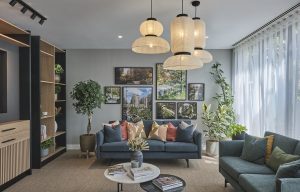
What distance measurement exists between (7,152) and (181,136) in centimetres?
336

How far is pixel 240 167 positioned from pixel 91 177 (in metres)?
2.66

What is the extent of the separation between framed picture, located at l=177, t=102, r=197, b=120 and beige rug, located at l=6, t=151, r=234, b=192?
1345mm

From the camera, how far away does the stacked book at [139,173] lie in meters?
3.08

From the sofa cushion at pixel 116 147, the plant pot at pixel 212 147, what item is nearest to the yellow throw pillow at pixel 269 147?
the plant pot at pixel 212 147

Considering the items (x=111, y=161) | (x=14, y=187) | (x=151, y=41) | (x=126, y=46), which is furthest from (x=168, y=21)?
(x=14, y=187)

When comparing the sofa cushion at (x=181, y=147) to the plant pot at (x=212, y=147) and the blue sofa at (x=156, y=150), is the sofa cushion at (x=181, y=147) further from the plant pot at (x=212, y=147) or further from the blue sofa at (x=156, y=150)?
the plant pot at (x=212, y=147)

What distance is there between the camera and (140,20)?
4164mm

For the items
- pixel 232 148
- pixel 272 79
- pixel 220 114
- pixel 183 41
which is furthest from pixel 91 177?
pixel 272 79

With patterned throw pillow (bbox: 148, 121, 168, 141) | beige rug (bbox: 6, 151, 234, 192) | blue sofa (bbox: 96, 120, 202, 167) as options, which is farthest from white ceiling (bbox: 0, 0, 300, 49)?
beige rug (bbox: 6, 151, 234, 192)

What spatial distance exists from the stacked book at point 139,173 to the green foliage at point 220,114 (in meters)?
3.06

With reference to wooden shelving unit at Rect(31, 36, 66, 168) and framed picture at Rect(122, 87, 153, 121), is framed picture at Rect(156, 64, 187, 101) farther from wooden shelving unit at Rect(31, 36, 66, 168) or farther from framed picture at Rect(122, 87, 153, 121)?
wooden shelving unit at Rect(31, 36, 66, 168)

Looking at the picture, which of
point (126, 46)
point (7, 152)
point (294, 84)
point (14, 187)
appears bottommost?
point (14, 187)

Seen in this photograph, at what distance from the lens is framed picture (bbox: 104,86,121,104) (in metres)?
6.59

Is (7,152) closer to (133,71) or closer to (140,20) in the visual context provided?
(140,20)
